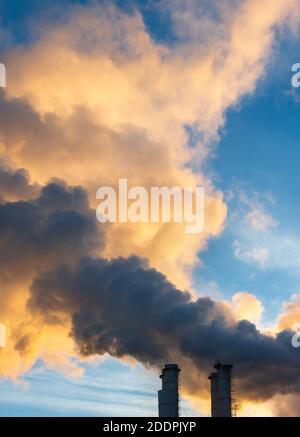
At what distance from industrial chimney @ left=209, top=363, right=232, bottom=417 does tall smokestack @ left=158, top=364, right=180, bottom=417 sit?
352cm

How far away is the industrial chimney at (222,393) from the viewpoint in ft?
147

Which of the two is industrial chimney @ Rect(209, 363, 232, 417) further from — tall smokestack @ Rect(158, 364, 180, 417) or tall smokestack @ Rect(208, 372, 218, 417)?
tall smokestack @ Rect(158, 364, 180, 417)

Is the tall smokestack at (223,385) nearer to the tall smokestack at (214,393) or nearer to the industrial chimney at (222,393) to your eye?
the industrial chimney at (222,393)

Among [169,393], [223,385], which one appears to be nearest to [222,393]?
[223,385]

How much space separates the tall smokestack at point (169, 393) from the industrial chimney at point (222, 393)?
352 cm

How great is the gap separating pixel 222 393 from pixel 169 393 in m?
4.56

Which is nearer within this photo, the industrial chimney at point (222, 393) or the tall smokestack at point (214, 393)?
the industrial chimney at point (222, 393)

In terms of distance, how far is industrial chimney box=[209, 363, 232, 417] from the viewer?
147 feet

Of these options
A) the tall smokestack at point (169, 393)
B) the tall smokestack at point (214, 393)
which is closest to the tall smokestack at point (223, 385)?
the tall smokestack at point (214, 393)

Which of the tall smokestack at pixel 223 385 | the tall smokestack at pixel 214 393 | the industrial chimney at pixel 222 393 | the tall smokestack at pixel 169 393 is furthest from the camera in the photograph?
the tall smokestack at pixel 214 393

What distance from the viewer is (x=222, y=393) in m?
45.5
